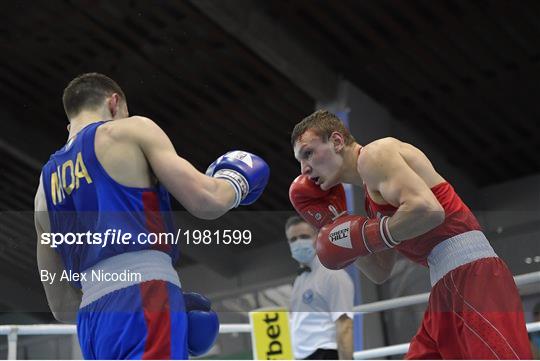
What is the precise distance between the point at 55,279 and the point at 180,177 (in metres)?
0.42

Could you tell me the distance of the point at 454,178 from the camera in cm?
668

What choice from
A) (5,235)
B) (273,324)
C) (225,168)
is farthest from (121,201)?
(273,324)

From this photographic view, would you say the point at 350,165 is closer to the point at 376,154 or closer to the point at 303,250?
the point at 376,154

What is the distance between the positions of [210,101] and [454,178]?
2.34 metres

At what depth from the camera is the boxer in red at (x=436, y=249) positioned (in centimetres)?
208

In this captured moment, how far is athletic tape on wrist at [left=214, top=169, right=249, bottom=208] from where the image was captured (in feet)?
6.31

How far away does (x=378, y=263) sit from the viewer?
2473mm

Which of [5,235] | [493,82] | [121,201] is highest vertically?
[493,82]

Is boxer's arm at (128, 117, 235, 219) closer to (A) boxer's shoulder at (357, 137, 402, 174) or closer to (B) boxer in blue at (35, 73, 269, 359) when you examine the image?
(B) boxer in blue at (35, 73, 269, 359)

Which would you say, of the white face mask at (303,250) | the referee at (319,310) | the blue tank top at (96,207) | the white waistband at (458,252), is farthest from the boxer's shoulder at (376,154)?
the white face mask at (303,250)

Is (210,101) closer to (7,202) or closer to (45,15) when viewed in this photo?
(45,15)

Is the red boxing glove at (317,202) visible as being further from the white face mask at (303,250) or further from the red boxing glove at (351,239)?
the white face mask at (303,250)

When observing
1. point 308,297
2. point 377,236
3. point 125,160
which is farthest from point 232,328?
point 125,160

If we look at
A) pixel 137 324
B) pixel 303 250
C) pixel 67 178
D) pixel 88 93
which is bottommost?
pixel 137 324
